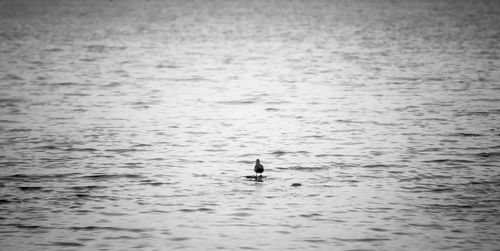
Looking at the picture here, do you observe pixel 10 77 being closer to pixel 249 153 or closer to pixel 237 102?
pixel 237 102

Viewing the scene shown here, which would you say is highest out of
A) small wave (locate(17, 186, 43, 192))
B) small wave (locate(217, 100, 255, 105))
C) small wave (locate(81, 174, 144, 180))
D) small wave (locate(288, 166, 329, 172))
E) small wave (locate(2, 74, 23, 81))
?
small wave (locate(2, 74, 23, 81))

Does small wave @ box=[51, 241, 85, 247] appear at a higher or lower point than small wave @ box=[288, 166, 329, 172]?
lower

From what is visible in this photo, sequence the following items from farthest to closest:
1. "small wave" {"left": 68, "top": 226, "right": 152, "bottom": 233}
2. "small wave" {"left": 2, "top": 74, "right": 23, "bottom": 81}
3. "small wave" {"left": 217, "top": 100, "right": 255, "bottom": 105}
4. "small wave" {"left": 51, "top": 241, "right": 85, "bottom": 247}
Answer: "small wave" {"left": 2, "top": 74, "right": 23, "bottom": 81} → "small wave" {"left": 217, "top": 100, "right": 255, "bottom": 105} → "small wave" {"left": 68, "top": 226, "right": 152, "bottom": 233} → "small wave" {"left": 51, "top": 241, "right": 85, "bottom": 247}

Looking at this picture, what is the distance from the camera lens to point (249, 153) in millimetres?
31797

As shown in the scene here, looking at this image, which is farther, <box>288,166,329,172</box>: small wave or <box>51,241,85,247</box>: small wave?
<box>288,166,329,172</box>: small wave

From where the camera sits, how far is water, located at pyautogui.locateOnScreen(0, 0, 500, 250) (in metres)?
21.8

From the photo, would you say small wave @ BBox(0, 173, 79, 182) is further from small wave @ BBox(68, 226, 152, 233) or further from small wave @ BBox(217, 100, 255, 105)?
small wave @ BBox(217, 100, 255, 105)

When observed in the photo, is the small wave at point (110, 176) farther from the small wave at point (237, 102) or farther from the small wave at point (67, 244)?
the small wave at point (237, 102)


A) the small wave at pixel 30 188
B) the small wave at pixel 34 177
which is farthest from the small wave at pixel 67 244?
the small wave at pixel 34 177

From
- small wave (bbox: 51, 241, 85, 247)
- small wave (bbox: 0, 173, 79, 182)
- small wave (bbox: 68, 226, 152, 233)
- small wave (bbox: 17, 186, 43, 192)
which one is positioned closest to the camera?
small wave (bbox: 51, 241, 85, 247)

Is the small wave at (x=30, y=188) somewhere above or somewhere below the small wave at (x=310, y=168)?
below

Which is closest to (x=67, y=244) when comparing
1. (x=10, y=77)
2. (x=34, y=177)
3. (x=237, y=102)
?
(x=34, y=177)

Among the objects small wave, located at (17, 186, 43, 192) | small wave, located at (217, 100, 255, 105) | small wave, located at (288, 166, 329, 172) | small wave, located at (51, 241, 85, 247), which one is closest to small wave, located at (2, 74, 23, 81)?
small wave, located at (217, 100, 255, 105)

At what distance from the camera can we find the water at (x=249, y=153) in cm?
2183
